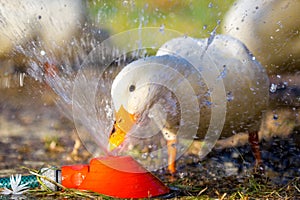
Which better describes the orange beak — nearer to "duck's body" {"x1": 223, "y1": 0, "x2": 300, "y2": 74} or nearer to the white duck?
the white duck

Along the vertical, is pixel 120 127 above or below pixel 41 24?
below

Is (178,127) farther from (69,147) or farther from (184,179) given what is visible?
(69,147)

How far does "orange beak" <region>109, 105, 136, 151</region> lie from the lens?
264 centimetres

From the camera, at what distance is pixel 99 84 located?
145 inches

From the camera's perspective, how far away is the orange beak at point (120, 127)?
8.66ft

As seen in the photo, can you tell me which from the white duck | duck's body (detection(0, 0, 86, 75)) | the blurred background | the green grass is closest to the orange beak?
the white duck

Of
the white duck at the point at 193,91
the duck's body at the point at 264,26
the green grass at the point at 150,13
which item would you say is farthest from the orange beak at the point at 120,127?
the green grass at the point at 150,13

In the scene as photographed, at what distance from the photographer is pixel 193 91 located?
9.98ft

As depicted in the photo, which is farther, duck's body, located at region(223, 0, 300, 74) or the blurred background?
duck's body, located at region(223, 0, 300, 74)

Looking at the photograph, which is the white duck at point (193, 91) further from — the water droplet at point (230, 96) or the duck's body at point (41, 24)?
the duck's body at point (41, 24)

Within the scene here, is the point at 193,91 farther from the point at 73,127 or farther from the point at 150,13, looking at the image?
the point at 150,13

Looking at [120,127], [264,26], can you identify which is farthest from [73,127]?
[120,127]

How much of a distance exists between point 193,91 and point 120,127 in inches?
21.1

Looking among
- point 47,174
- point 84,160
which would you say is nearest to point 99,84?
point 84,160
